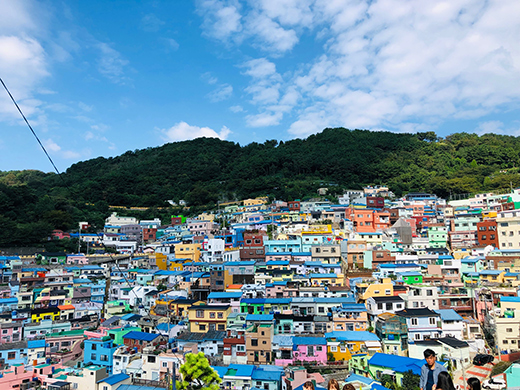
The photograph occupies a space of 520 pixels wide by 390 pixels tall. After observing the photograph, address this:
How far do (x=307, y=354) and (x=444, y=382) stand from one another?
16079mm

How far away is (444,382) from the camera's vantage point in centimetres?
371

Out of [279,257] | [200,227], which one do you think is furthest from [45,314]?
[200,227]

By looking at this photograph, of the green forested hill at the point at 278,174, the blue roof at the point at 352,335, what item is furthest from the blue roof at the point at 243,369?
the green forested hill at the point at 278,174

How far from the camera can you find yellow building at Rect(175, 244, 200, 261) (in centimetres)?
3416

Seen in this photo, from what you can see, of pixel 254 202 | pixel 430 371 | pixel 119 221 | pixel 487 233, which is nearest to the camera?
pixel 430 371

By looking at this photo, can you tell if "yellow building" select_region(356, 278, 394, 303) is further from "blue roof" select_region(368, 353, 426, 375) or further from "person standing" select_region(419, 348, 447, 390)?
"person standing" select_region(419, 348, 447, 390)

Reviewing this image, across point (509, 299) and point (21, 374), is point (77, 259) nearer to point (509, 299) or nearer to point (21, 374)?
point (21, 374)

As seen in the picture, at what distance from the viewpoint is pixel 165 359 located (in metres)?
17.8

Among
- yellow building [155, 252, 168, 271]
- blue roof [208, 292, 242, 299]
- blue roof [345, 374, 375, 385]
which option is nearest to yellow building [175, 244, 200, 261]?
yellow building [155, 252, 168, 271]

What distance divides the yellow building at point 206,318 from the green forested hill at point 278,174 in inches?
974

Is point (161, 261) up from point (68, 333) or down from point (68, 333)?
up

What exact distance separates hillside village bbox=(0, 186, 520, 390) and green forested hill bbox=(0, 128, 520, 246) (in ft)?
37.5

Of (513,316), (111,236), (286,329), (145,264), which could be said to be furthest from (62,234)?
(513,316)

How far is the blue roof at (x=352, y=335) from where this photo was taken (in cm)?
1930
